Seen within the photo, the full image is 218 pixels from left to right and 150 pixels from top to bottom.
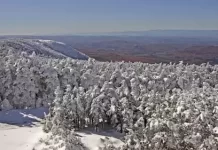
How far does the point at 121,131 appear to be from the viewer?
2768 inches

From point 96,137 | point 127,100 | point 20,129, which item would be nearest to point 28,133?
point 20,129

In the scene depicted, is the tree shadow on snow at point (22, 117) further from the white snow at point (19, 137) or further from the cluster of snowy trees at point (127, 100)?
the white snow at point (19, 137)

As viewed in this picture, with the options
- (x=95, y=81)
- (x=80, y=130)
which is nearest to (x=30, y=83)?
(x=95, y=81)

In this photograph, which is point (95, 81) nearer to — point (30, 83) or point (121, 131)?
point (30, 83)

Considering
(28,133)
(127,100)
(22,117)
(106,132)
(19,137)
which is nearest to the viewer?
(19,137)

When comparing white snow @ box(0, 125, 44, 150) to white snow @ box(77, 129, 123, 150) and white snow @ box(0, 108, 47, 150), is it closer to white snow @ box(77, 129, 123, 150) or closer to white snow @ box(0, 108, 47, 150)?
white snow @ box(0, 108, 47, 150)

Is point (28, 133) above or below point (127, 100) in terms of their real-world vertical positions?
below

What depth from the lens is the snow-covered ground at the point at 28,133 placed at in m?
63.9

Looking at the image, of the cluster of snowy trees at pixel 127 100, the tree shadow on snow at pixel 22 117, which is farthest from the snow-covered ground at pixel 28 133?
the cluster of snowy trees at pixel 127 100

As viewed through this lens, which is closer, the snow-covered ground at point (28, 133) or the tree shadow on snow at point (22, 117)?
the snow-covered ground at point (28, 133)

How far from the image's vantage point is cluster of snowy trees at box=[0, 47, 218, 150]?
162 ft

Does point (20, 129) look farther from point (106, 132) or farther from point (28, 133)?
point (106, 132)

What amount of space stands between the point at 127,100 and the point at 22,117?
88.5 feet

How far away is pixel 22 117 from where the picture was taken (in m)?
83.2
